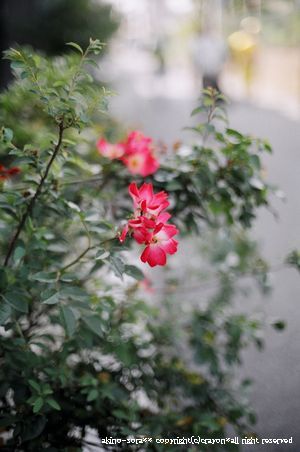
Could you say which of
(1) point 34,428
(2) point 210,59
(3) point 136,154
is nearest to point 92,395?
(1) point 34,428

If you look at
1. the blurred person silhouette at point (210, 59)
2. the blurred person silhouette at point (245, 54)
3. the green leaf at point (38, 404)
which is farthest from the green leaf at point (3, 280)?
the blurred person silhouette at point (245, 54)

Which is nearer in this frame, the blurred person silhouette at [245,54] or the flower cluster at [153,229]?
the flower cluster at [153,229]

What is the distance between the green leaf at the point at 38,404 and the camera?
3.52ft

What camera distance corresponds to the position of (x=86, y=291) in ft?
4.28

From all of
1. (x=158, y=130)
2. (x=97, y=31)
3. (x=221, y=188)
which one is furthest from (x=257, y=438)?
(x=158, y=130)

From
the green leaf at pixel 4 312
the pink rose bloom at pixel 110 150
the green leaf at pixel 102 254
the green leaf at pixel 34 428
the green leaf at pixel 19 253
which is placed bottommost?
the green leaf at pixel 34 428

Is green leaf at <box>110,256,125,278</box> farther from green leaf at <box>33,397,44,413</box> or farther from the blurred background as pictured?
the blurred background

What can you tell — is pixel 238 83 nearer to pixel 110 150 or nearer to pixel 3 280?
pixel 110 150

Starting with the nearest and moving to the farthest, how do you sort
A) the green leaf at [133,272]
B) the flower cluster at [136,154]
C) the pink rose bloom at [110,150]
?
1. the green leaf at [133,272]
2. the flower cluster at [136,154]
3. the pink rose bloom at [110,150]

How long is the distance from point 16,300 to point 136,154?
0.53 meters

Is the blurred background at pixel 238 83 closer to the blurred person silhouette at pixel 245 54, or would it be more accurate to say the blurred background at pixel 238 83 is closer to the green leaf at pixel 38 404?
the blurred person silhouette at pixel 245 54

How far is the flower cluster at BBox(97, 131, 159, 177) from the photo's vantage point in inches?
53.6

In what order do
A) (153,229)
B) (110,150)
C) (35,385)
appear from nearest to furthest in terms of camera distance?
(153,229) < (35,385) < (110,150)

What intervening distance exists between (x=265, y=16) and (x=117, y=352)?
10.0 meters
